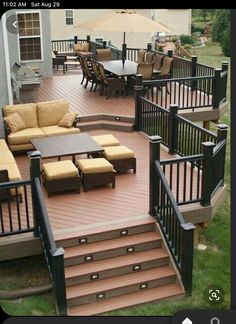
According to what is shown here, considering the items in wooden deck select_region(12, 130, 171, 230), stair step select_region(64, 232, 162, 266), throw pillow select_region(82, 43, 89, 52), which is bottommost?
stair step select_region(64, 232, 162, 266)

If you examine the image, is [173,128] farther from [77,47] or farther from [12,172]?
[77,47]

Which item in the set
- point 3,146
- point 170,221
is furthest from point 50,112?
point 170,221

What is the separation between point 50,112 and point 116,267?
159 inches

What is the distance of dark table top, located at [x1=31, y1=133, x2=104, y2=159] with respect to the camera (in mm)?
7328

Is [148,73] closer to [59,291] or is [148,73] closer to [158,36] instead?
[158,36]

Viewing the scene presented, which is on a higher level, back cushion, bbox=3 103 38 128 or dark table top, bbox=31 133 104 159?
back cushion, bbox=3 103 38 128

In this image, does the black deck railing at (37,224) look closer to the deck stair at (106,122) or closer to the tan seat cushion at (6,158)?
the tan seat cushion at (6,158)

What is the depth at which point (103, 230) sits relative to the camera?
19.3 ft

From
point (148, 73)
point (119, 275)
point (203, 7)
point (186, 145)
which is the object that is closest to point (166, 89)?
point (148, 73)

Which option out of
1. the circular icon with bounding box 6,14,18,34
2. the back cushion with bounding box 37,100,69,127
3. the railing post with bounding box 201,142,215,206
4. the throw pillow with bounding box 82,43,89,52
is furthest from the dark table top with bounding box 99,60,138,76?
the railing post with bounding box 201,142,215,206

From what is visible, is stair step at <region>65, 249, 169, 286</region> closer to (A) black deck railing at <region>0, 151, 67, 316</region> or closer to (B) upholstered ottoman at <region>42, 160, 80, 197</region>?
(A) black deck railing at <region>0, 151, 67, 316</region>

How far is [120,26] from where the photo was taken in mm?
10414

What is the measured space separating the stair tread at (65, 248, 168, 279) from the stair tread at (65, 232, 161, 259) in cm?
13

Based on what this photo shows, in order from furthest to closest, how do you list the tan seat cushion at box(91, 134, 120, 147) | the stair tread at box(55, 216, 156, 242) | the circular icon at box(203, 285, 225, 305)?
the tan seat cushion at box(91, 134, 120, 147) → the stair tread at box(55, 216, 156, 242) → the circular icon at box(203, 285, 225, 305)
